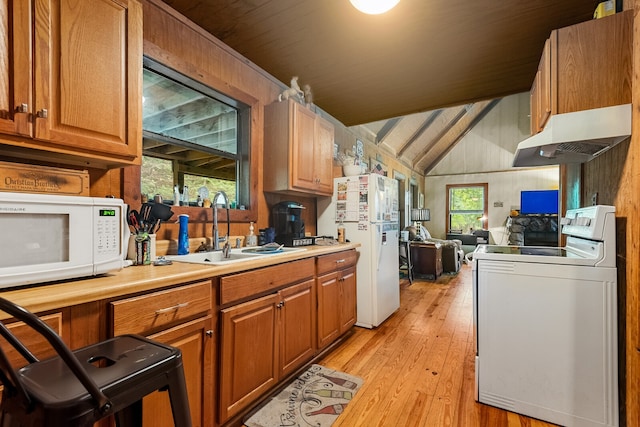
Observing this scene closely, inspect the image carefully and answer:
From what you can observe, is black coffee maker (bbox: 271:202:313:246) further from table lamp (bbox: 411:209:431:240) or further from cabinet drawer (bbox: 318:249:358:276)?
table lamp (bbox: 411:209:431:240)

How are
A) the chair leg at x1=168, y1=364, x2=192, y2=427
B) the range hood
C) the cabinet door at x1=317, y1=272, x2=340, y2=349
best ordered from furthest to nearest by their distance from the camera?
the cabinet door at x1=317, y1=272, x2=340, y2=349 → the range hood → the chair leg at x1=168, y1=364, x2=192, y2=427

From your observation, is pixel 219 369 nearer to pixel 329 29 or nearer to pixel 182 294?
pixel 182 294

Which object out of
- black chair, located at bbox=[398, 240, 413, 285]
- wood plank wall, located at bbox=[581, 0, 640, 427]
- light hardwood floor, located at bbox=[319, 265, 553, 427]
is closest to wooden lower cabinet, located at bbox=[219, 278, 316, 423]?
light hardwood floor, located at bbox=[319, 265, 553, 427]

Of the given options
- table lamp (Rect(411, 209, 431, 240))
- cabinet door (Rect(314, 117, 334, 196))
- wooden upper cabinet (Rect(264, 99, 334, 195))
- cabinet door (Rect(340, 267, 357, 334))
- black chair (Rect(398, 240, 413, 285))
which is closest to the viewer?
wooden upper cabinet (Rect(264, 99, 334, 195))

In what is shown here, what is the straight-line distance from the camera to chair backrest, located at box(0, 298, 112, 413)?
56cm

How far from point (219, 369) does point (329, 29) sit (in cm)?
232

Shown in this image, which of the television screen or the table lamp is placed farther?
the television screen

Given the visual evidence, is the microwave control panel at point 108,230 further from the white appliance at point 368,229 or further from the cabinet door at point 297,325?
the white appliance at point 368,229

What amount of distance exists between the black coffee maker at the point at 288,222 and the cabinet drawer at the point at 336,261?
30 centimetres

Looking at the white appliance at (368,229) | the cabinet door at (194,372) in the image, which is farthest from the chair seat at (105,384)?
the white appliance at (368,229)

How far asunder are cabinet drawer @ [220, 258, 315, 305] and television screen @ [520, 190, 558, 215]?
26.5ft

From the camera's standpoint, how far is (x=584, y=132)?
157 cm

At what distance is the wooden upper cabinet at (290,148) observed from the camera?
2562mm

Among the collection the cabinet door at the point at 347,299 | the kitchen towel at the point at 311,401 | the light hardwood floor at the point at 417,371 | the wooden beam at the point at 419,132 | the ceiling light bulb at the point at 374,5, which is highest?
the wooden beam at the point at 419,132
